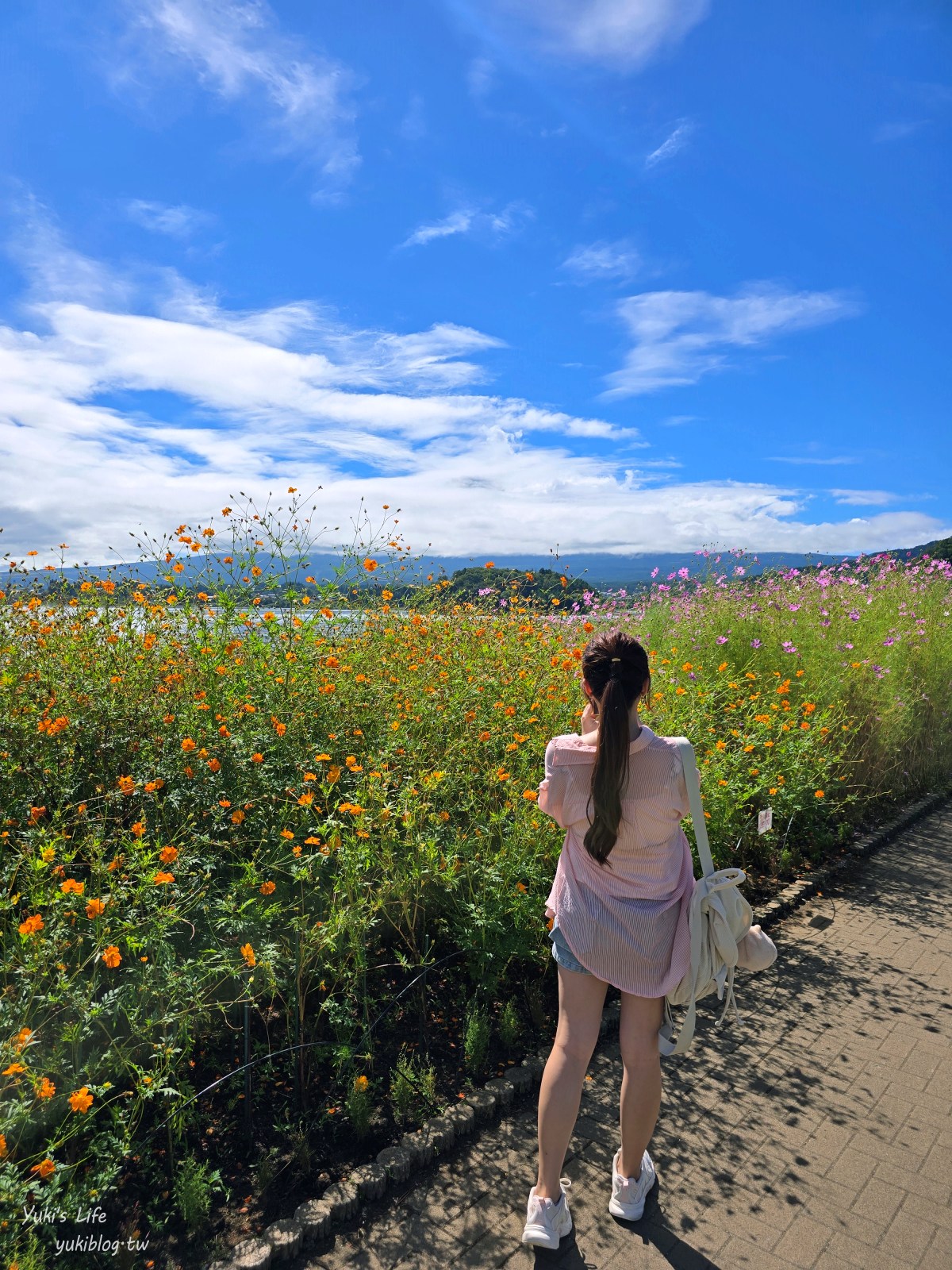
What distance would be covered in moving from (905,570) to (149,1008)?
1025 cm

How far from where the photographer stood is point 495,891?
10.1ft

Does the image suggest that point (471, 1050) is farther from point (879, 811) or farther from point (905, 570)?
point (905, 570)

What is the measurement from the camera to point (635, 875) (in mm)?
2080

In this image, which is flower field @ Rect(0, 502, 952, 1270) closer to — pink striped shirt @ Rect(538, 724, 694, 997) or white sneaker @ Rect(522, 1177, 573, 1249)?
white sneaker @ Rect(522, 1177, 573, 1249)

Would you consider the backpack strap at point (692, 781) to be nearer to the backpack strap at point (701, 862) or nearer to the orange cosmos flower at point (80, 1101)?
the backpack strap at point (701, 862)

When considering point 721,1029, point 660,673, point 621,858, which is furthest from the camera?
point 660,673

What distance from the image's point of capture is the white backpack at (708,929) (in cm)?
204

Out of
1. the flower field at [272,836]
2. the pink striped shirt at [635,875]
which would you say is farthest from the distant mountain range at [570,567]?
the pink striped shirt at [635,875]

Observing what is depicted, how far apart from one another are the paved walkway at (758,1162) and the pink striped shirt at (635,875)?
84 cm

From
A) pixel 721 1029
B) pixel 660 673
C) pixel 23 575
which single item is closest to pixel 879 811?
pixel 660 673

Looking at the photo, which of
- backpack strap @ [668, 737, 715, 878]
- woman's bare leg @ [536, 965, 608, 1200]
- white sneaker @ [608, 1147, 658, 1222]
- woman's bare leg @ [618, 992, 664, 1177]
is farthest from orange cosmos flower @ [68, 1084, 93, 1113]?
backpack strap @ [668, 737, 715, 878]

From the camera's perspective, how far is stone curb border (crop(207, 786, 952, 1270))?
2055mm

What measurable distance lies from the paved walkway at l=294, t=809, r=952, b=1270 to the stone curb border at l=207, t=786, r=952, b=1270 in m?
0.05

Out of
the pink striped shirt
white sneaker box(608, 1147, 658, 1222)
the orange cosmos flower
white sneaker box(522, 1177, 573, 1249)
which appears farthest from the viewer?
white sneaker box(608, 1147, 658, 1222)
